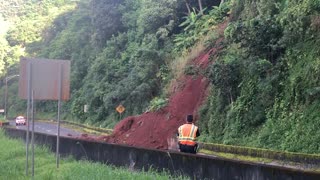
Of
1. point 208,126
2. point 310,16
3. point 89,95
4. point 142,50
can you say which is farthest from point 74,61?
point 310,16

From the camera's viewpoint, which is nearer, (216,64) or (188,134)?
(188,134)

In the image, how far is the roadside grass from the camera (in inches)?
404

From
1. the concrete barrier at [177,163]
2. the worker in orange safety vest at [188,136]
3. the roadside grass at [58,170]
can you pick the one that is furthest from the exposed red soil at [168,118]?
the worker in orange safety vest at [188,136]

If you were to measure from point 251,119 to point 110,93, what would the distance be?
2781 centimetres

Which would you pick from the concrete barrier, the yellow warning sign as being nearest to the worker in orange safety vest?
the concrete barrier

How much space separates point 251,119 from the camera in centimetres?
2142

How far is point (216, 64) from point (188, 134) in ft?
38.2

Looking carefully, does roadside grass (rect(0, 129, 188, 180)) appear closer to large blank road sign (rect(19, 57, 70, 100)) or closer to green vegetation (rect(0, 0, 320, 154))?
Answer: large blank road sign (rect(19, 57, 70, 100))

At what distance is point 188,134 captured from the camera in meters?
12.2

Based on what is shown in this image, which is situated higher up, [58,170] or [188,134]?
[188,134]

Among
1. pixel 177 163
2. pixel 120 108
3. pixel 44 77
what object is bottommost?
pixel 177 163

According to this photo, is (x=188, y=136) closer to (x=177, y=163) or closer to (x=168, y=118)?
(x=177, y=163)

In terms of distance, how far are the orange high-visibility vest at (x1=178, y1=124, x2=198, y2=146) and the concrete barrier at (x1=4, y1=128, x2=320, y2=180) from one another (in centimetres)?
71

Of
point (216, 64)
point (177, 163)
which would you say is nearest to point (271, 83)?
point (216, 64)
